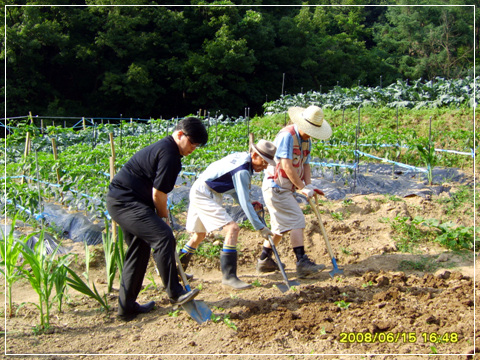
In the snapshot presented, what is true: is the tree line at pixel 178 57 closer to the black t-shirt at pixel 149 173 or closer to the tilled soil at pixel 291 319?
the tilled soil at pixel 291 319

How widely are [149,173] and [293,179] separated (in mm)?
1427

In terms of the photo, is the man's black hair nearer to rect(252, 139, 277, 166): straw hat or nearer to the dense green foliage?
rect(252, 139, 277, 166): straw hat

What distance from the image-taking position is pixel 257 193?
668 centimetres

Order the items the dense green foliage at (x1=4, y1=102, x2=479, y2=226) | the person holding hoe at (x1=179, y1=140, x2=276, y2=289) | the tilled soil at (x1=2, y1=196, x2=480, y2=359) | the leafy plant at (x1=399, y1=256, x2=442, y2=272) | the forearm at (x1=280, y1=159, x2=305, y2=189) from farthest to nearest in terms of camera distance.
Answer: the dense green foliage at (x1=4, y1=102, x2=479, y2=226) → the leafy plant at (x1=399, y1=256, x2=442, y2=272) → the forearm at (x1=280, y1=159, x2=305, y2=189) → the person holding hoe at (x1=179, y1=140, x2=276, y2=289) → the tilled soil at (x1=2, y1=196, x2=480, y2=359)

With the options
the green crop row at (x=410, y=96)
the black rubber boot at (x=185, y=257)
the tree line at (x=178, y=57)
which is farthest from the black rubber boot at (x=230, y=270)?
the tree line at (x=178, y=57)

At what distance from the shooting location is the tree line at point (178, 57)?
1991cm

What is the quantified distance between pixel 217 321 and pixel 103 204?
8.37ft

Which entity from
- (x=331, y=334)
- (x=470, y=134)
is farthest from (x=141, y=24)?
(x=331, y=334)

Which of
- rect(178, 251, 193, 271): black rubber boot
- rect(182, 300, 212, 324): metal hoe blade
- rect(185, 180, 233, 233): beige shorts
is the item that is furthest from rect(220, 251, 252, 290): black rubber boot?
rect(182, 300, 212, 324): metal hoe blade

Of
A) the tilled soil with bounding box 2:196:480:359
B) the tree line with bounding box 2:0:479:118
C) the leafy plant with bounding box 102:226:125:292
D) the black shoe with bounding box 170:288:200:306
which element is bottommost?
the tilled soil with bounding box 2:196:480:359

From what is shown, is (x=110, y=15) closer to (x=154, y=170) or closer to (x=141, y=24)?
(x=141, y=24)
